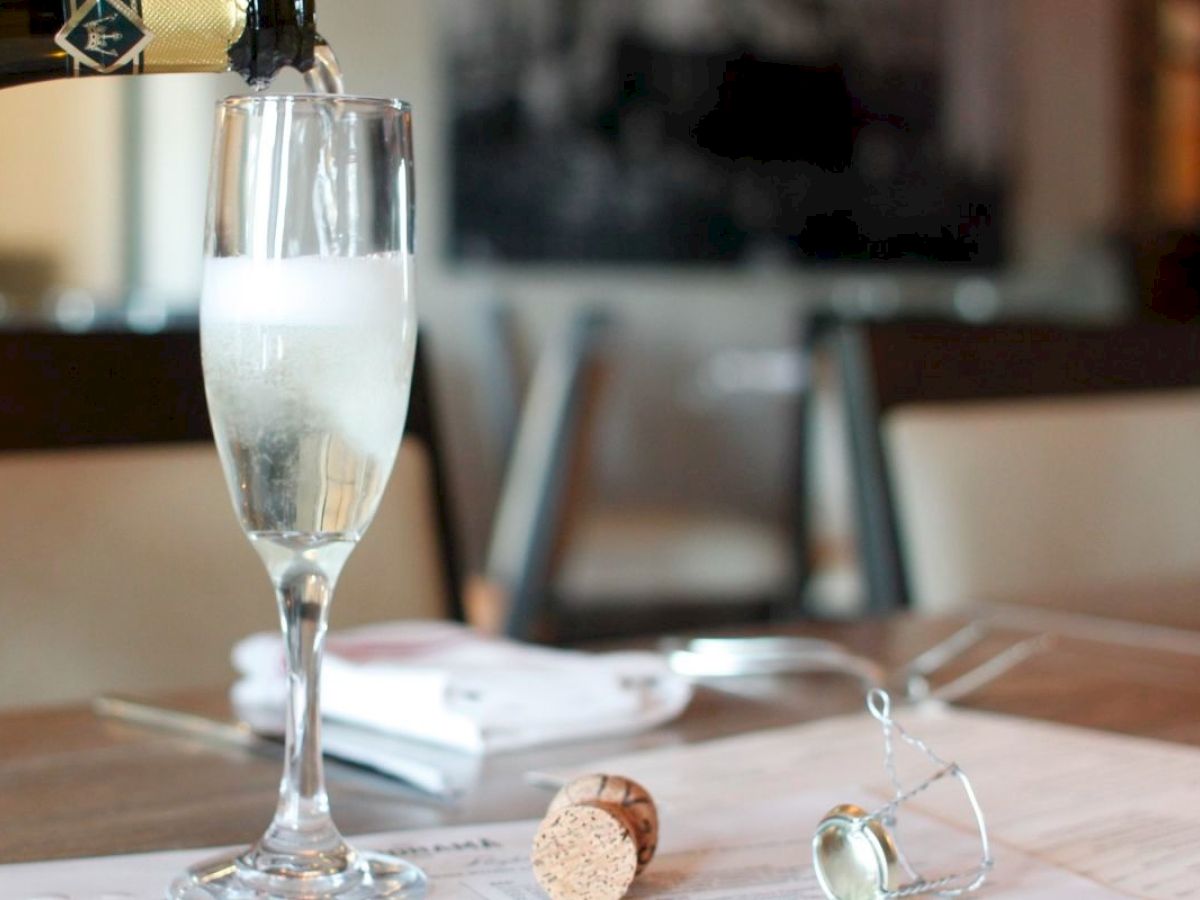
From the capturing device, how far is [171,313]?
3.52 metres

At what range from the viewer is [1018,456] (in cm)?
151

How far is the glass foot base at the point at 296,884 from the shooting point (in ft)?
1.52

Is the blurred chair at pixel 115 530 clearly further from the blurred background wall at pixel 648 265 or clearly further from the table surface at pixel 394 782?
the blurred background wall at pixel 648 265

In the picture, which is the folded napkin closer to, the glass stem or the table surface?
the table surface

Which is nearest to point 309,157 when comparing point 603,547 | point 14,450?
point 14,450

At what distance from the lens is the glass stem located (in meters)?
0.48

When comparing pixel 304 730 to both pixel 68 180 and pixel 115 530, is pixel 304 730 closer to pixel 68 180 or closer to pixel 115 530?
pixel 115 530

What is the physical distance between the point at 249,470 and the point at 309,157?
0.09 m

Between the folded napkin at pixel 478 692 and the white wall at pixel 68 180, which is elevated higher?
the white wall at pixel 68 180

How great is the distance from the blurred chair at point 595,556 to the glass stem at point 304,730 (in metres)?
1.93

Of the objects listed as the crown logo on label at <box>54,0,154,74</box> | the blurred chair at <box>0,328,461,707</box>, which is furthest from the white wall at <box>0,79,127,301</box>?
the crown logo on label at <box>54,0,154,74</box>

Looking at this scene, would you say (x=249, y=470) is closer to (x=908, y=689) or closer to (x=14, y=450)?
(x=908, y=689)

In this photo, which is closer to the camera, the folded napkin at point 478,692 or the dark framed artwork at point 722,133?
the folded napkin at point 478,692

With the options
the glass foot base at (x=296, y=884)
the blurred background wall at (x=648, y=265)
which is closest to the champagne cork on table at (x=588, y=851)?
the glass foot base at (x=296, y=884)
